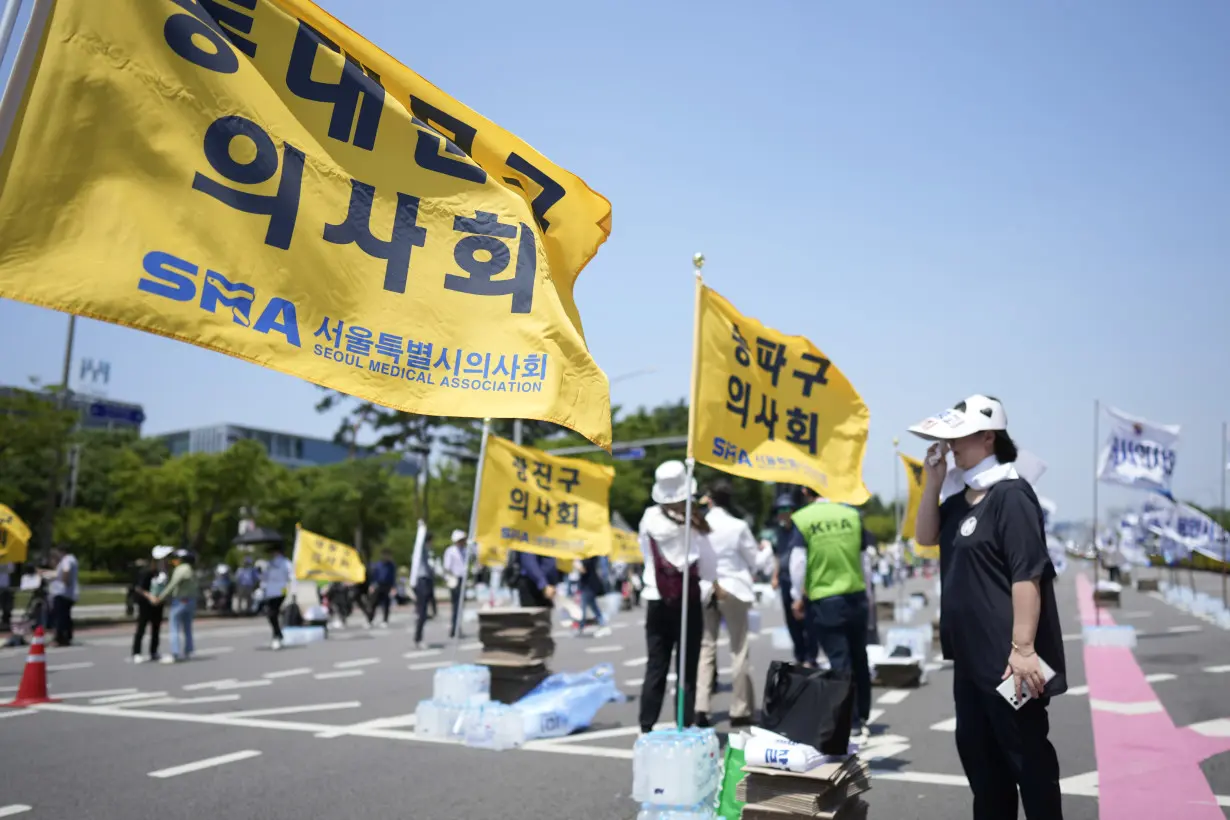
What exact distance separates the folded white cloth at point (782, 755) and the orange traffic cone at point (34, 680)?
8580 millimetres

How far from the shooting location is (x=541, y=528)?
11.5 meters

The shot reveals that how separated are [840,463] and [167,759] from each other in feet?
18.1

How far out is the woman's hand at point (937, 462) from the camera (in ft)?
14.0

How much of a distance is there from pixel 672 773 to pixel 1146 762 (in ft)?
11.7

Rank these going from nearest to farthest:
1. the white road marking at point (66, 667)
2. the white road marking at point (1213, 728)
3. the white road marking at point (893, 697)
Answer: the white road marking at point (1213, 728) < the white road marking at point (893, 697) < the white road marking at point (66, 667)

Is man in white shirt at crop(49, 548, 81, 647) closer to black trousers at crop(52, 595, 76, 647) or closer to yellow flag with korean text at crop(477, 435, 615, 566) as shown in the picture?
black trousers at crop(52, 595, 76, 647)

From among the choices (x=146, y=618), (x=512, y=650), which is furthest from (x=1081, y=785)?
(x=146, y=618)

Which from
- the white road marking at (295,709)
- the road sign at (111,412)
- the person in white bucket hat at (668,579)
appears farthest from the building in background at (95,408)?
the person in white bucket hat at (668,579)

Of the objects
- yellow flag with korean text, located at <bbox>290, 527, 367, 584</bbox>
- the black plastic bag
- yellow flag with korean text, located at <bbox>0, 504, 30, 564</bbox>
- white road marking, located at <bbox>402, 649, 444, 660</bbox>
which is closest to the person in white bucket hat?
the black plastic bag

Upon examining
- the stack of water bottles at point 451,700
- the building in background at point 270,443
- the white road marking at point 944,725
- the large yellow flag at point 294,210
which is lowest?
the stack of water bottles at point 451,700

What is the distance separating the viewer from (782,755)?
4637 millimetres

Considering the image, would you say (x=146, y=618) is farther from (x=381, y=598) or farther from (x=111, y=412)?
(x=111, y=412)

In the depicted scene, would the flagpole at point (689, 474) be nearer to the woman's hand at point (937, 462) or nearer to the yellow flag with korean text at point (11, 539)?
the woman's hand at point (937, 462)

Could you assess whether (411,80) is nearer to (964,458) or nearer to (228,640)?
(964,458)
